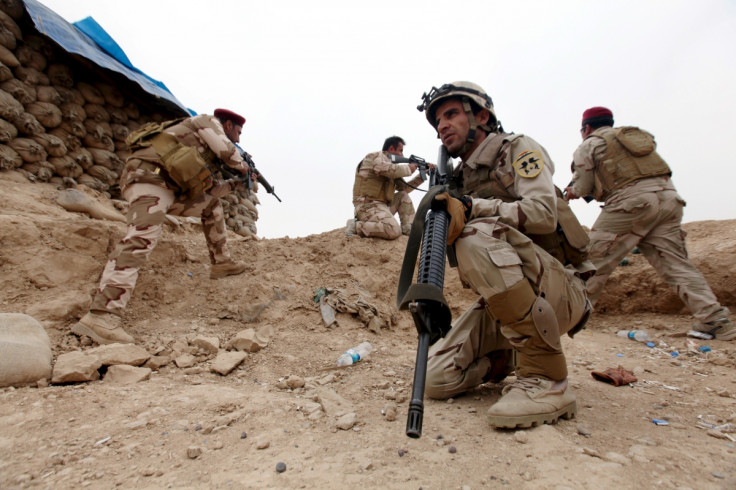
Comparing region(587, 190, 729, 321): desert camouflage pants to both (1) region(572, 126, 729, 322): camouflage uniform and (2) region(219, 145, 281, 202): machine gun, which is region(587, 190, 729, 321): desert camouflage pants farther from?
(2) region(219, 145, 281, 202): machine gun

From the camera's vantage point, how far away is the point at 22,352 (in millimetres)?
1921

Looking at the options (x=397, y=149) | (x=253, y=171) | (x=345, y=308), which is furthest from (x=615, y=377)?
(x=397, y=149)

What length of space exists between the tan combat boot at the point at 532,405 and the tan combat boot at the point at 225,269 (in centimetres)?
308

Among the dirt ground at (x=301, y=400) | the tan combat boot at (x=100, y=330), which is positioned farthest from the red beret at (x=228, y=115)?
the tan combat boot at (x=100, y=330)

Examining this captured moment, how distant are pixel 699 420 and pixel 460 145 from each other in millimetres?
1719

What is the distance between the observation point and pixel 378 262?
15.3 ft

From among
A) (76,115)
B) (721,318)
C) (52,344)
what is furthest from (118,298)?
(721,318)

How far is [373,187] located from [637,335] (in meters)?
3.57

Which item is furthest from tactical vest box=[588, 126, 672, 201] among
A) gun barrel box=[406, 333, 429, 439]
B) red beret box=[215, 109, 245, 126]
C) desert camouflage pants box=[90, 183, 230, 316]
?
desert camouflage pants box=[90, 183, 230, 316]

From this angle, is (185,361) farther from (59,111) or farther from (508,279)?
(59,111)

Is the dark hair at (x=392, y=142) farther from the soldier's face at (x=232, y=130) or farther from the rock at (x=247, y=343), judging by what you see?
the rock at (x=247, y=343)

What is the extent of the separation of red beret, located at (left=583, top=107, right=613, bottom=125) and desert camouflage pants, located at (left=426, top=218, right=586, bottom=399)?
2.63 m

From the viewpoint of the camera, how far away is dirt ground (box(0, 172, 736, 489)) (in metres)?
1.15

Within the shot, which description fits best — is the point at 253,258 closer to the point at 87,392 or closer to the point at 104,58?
the point at 87,392
